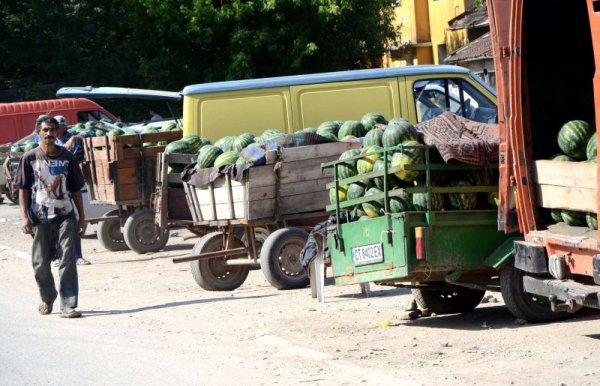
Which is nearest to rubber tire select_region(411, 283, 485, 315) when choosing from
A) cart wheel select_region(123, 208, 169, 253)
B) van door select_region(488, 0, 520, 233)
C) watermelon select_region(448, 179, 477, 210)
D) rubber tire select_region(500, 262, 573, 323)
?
rubber tire select_region(500, 262, 573, 323)

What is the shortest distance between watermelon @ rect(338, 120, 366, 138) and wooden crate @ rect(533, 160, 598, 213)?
4.97 meters

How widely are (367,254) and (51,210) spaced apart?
3.54m

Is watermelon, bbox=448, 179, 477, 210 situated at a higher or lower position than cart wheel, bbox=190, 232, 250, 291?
higher

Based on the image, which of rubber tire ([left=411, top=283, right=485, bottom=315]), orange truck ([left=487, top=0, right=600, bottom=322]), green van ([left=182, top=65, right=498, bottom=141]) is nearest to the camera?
orange truck ([left=487, top=0, right=600, bottom=322])

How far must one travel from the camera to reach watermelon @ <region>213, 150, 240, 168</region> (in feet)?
45.2

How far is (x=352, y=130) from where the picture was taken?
14.2m

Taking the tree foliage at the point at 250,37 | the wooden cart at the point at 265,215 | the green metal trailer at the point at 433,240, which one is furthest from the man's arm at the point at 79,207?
the tree foliage at the point at 250,37

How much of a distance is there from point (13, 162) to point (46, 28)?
20.1m

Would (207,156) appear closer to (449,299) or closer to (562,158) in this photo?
(449,299)

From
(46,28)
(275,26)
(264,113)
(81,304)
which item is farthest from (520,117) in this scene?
(46,28)

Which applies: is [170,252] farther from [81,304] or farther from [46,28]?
[46,28]

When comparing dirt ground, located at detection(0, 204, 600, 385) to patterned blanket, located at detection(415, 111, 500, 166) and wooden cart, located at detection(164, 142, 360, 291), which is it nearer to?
wooden cart, located at detection(164, 142, 360, 291)

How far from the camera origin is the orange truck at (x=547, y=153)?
346 inches

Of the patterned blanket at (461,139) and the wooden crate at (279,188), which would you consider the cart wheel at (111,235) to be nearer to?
the wooden crate at (279,188)
